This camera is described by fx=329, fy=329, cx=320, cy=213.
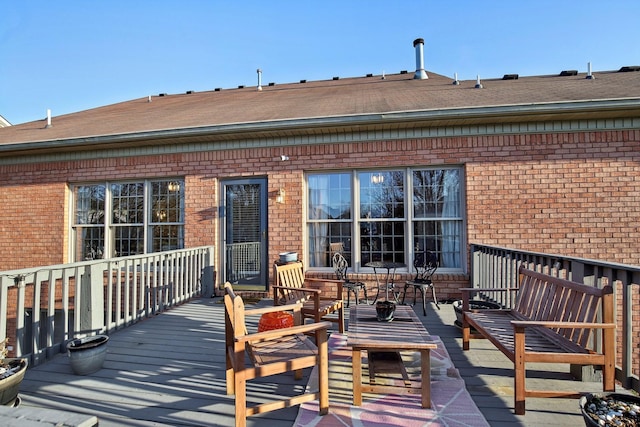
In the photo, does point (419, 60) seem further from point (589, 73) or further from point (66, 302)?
point (66, 302)

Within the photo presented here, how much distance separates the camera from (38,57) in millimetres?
10609

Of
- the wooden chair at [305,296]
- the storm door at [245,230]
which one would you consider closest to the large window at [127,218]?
the storm door at [245,230]

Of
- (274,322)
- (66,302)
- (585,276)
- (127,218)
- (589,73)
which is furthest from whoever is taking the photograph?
(589,73)

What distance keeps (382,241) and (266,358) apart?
12.4 ft

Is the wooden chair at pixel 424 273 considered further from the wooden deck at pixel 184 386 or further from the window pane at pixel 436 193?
the wooden deck at pixel 184 386

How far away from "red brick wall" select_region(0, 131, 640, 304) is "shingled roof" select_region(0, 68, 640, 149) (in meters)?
0.50

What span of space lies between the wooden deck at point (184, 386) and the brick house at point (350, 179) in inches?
92.5

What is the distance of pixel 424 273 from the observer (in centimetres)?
538

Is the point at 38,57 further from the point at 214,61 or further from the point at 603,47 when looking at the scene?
the point at 603,47

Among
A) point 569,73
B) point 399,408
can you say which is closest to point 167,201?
point 399,408

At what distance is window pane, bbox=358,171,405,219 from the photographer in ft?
18.9

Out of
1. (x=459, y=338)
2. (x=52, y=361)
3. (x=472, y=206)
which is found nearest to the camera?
(x=52, y=361)

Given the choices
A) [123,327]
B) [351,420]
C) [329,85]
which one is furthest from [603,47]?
[123,327]

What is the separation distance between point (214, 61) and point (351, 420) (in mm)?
10781
